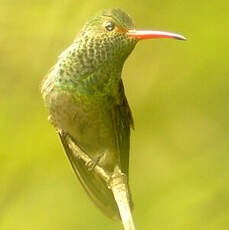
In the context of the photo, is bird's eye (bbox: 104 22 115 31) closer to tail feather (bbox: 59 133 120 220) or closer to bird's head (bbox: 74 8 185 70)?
bird's head (bbox: 74 8 185 70)

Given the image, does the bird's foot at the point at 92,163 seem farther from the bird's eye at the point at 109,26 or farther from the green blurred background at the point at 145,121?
the bird's eye at the point at 109,26

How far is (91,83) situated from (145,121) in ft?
3.77

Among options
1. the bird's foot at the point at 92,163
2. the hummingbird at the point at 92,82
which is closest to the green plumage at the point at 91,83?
the hummingbird at the point at 92,82

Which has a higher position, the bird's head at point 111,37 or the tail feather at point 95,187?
the bird's head at point 111,37

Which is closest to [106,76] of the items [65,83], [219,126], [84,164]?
[65,83]

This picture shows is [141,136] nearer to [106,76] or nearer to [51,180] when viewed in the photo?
[51,180]

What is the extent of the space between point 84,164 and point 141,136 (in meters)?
0.81

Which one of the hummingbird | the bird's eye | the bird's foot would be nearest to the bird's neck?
the hummingbird

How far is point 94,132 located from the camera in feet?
13.6

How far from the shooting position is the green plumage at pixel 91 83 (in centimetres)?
389

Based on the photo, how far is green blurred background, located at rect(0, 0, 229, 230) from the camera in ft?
13.5

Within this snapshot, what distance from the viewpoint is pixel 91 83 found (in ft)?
12.9

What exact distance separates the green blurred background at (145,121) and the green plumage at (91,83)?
441 mm

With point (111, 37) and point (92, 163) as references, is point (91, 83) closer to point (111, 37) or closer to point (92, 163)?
point (111, 37)
